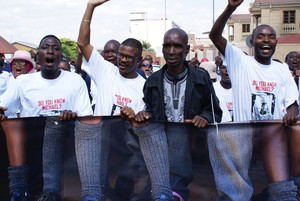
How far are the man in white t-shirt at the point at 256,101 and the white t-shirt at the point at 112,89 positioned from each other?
2.77 feet

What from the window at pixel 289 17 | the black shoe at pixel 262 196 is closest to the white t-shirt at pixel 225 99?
the black shoe at pixel 262 196

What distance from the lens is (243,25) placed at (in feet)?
211

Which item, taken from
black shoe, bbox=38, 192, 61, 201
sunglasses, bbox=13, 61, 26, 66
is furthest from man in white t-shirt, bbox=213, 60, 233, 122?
sunglasses, bbox=13, 61, 26, 66

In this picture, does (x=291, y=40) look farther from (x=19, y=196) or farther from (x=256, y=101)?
(x=19, y=196)

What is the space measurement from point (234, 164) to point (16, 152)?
1785mm

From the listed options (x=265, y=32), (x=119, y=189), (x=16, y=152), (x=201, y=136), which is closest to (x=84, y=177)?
(x=119, y=189)

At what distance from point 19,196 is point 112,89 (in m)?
1.24

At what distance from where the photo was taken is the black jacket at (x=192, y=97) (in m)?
4.09

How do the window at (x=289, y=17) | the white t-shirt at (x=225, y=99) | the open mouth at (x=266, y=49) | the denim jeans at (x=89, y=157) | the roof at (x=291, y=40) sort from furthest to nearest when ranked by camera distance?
the window at (x=289, y=17) → the roof at (x=291, y=40) → the white t-shirt at (x=225, y=99) → the open mouth at (x=266, y=49) → the denim jeans at (x=89, y=157)

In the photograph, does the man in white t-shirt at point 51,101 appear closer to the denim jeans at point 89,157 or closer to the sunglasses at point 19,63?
the denim jeans at point 89,157

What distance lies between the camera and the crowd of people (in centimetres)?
391

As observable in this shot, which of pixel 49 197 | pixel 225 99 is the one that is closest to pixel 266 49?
pixel 225 99

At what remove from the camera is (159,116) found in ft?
13.5


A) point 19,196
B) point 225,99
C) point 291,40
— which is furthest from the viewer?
point 291,40
